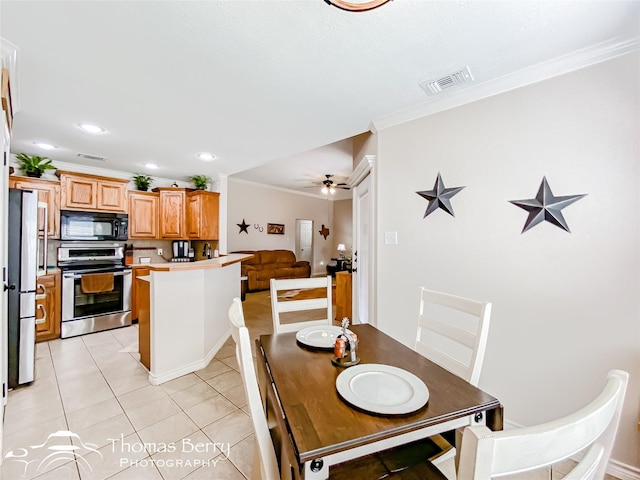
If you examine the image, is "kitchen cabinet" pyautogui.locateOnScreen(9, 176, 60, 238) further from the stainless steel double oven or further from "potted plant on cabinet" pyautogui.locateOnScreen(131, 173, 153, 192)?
"potted plant on cabinet" pyautogui.locateOnScreen(131, 173, 153, 192)

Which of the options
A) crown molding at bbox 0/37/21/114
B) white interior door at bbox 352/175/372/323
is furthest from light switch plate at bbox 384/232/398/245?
crown molding at bbox 0/37/21/114

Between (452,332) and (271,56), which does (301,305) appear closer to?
(452,332)

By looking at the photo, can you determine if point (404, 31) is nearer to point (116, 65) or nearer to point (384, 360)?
point (384, 360)

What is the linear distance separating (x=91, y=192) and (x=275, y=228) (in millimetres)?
4386

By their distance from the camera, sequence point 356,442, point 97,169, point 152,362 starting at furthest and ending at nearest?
1. point 97,169
2. point 152,362
3. point 356,442

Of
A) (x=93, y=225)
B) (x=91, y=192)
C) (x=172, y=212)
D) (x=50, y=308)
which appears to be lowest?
(x=50, y=308)

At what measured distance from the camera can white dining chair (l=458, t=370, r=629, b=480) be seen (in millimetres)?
419

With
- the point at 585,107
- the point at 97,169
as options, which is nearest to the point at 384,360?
the point at 585,107

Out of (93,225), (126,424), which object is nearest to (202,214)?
(93,225)

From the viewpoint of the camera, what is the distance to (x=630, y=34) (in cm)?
147

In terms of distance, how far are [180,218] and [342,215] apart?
5.75 metres

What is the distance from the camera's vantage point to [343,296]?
13.6 feet

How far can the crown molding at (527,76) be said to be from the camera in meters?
1.55

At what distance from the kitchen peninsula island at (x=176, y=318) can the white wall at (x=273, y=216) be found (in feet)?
13.5
